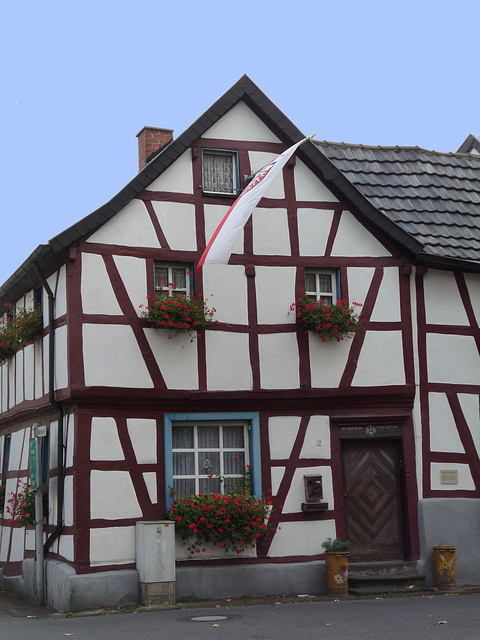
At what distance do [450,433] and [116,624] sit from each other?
21.1ft

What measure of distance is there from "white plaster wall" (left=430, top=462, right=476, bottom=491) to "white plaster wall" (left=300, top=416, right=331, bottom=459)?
1.79 meters

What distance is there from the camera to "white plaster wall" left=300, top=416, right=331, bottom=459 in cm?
1462

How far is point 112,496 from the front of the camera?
13.5m

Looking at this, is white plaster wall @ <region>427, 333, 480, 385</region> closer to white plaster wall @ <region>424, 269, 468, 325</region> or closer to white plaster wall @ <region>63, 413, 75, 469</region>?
white plaster wall @ <region>424, 269, 468, 325</region>

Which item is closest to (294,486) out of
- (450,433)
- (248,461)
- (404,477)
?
(248,461)

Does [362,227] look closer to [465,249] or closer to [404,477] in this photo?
[465,249]

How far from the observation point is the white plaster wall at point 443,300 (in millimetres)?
15586

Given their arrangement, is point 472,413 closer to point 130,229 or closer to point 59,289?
point 130,229

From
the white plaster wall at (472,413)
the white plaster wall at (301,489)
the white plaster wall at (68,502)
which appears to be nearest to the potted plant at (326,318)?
the white plaster wall at (301,489)

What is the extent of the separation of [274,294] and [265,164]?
213cm

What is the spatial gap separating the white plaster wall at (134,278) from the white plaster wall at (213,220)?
1213mm

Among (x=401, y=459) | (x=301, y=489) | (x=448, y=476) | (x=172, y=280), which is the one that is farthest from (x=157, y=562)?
(x=448, y=476)

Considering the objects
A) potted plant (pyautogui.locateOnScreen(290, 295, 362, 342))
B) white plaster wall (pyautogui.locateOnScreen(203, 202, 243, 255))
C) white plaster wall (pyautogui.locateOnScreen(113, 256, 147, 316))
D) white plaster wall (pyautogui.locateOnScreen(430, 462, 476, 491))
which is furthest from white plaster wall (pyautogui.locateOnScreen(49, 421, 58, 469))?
white plaster wall (pyautogui.locateOnScreen(430, 462, 476, 491))

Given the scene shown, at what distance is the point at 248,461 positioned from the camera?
47.4 feet
